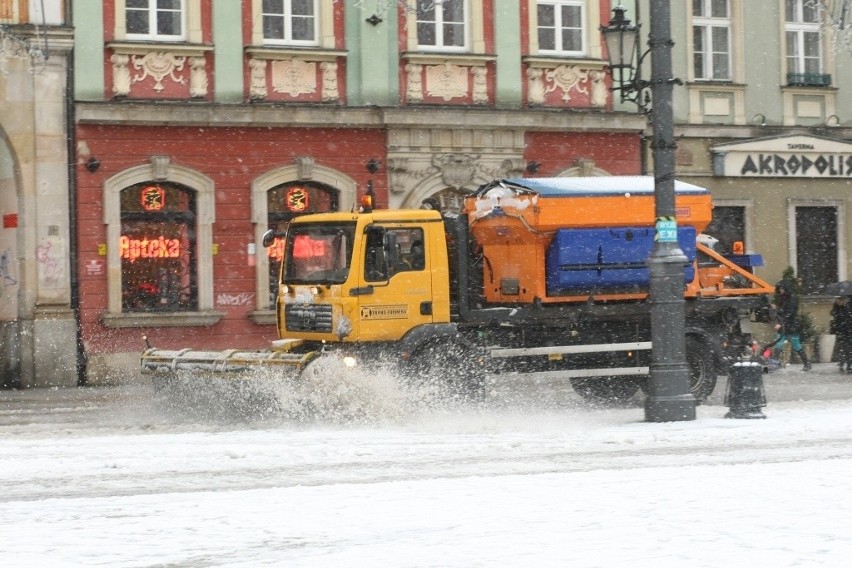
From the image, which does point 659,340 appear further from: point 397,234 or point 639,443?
point 397,234

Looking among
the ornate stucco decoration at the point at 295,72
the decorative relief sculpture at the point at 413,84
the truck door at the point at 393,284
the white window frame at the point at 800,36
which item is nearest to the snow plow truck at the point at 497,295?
the truck door at the point at 393,284

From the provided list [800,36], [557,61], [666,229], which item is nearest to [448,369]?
[666,229]

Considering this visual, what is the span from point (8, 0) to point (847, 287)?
538 inches

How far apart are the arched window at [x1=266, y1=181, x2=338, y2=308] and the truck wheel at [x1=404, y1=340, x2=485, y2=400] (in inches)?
329

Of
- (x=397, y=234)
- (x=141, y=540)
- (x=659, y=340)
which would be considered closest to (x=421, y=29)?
(x=397, y=234)

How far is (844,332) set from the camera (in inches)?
948

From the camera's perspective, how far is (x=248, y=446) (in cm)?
1301

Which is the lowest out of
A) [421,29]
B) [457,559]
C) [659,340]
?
[457,559]

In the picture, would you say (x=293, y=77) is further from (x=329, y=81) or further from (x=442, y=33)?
(x=442, y=33)

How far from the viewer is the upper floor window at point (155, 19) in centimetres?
2362

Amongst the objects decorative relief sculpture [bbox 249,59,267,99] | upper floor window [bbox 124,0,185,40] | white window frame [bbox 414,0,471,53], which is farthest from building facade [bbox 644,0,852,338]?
upper floor window [bbox 124,0,185,40]

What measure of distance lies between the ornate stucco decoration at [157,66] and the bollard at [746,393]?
11833 mm

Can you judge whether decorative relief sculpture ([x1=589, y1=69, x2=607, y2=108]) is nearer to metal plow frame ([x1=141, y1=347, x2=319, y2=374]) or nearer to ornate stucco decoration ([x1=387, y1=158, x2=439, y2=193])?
ornate stucco decoration ([x1=387, y1=158, x2=439, y2=193])

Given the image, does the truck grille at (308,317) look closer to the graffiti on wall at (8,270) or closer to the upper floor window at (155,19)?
the graffiti on wall at (8,270)
